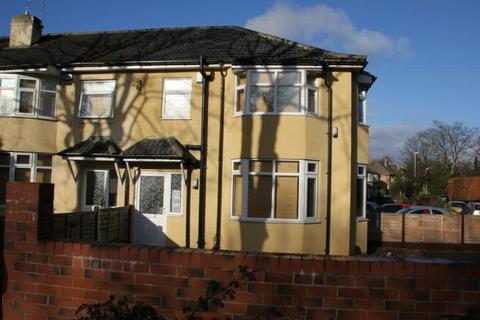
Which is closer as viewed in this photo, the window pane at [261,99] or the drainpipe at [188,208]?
the window pane at [261,99]

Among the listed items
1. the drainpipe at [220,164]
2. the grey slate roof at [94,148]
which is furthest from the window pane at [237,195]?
the grey slate roof at [94,148]

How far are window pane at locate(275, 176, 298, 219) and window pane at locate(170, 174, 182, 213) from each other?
3057 millimetres

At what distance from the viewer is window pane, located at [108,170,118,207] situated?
14938mm

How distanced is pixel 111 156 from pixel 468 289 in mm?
12082

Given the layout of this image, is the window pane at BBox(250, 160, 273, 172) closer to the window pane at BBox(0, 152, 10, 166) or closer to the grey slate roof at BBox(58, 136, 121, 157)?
the grey slate roof at BBox(58, 136, 121, 157)

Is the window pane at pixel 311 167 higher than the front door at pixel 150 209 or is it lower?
higher

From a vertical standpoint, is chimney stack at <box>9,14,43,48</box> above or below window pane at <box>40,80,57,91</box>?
above

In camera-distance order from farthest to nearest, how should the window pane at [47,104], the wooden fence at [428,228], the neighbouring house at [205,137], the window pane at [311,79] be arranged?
the wooden fence at [428,228]
the window pane at [47,104]
the window pane at [311,79]
the neighbouring house at [205,137]

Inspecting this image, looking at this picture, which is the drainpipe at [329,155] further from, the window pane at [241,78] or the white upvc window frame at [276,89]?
the window pane at [241,78]

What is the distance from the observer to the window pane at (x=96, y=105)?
15.2 meters

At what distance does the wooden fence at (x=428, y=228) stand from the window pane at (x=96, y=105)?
10.7 m

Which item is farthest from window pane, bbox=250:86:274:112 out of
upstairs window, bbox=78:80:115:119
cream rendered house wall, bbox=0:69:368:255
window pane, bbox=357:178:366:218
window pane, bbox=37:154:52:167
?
window pane, bbox=37:154:52:167

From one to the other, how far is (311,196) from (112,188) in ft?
20.3

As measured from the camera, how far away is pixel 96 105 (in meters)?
15.3
